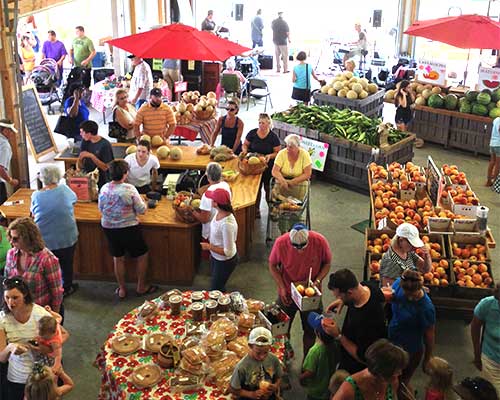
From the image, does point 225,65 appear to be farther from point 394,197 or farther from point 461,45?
point 394,197

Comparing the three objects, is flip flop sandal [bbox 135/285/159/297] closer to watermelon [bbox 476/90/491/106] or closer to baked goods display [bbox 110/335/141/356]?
baked goods display [bbox 110/335/141/356]

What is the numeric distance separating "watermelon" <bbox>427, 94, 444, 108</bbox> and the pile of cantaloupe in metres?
1.08

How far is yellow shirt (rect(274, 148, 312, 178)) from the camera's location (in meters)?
7.69

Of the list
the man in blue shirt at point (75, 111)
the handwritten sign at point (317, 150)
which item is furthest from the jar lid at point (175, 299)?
the man in blue shirt at point (75, 111)

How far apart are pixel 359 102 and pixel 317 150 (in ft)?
8.18

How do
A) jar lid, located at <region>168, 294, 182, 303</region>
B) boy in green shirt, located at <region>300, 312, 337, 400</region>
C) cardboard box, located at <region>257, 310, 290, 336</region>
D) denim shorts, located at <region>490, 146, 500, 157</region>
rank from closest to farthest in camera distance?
boy in green shirt, located at <region>300, 312, 337, 400</region> → cardboard box, located at <region>257, 310, 290, 336</region> → jar lid, located at <region>168, 294, 182, 303</region> → denim shorts, located at <region>490, 146, 500, 157</region>

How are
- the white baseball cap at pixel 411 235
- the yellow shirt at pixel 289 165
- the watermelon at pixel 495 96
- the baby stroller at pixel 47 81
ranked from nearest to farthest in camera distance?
1. the white baseball cap at pixel 411 235
2. the yellow shirt at pixel 289 165
3. the watermelon at pixel 495 96
4. the baby stroller at pixel 47 81

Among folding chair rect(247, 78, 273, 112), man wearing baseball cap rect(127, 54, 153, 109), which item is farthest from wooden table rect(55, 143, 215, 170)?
folding chair rect(247, 78, 273, 112)

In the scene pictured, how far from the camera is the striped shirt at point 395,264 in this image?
552 centimetres

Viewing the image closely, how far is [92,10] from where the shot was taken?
19.1m

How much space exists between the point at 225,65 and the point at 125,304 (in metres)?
9.51

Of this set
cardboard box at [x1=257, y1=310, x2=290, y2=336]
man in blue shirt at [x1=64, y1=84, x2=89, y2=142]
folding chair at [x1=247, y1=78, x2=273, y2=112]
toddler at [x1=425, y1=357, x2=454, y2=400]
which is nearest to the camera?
toddler at [x1=425, y1=357, x2=454, y2=400]

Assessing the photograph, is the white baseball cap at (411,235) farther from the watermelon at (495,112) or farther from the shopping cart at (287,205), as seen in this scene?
the watermelon at (495,112)

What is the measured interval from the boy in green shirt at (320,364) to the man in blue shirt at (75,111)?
22.4ft
